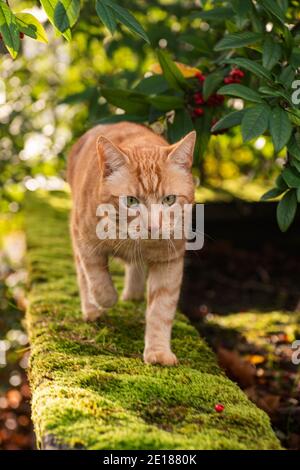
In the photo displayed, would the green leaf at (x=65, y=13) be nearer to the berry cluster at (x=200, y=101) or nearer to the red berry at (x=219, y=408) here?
the berry cluster at (x=200, y=101)

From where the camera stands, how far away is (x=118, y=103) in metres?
2.97

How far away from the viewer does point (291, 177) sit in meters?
2.40

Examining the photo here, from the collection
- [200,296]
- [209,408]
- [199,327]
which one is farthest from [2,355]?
[209,408]

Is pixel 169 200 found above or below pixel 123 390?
above

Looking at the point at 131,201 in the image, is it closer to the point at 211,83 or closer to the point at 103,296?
the point at 103,296

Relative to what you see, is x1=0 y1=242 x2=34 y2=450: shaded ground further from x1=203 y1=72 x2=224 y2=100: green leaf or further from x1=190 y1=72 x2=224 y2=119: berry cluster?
x1=203 y1=72 x2=224 y2=100: green leaf

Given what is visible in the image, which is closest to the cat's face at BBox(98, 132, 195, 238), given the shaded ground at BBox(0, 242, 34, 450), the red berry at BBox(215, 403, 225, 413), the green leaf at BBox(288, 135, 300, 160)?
the green leaf at BBox(288, 135, 300, 160)

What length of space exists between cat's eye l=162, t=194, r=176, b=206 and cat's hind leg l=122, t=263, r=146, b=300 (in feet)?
2.13

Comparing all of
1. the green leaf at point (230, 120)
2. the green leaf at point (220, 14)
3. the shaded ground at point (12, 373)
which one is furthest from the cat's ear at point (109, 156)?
the shaded ground at point (12, 373)

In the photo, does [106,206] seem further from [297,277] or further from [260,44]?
[297,277]

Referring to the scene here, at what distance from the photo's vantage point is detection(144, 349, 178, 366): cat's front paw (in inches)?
93.6

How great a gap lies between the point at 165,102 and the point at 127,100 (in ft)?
0.65

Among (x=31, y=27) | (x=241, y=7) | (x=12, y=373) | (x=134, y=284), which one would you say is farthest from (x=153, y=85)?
(x=12, y=373)
